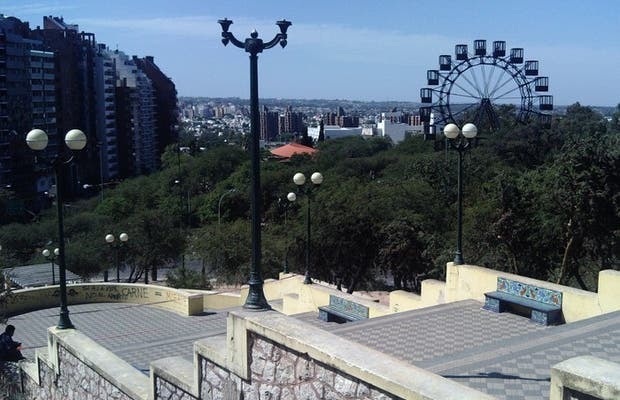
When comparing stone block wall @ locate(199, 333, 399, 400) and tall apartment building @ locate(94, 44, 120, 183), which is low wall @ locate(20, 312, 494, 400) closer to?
stone block wall @ locate(199, 333, 399, 400)

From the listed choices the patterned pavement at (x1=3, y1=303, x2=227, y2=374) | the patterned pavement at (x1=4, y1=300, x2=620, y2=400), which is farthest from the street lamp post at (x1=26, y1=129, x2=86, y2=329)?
the patterned pavement at (x1=3, y1=303, x2=227, y2=374)

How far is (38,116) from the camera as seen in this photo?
247ft

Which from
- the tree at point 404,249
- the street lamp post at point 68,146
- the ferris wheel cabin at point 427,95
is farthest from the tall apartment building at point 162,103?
the street lamp post at point 68,146

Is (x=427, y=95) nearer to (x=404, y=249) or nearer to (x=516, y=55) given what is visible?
(x=516, y=55)

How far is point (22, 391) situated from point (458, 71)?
117 feet

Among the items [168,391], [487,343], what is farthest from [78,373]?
[487,343]

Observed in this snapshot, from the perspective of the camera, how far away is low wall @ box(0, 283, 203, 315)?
18.4 metres

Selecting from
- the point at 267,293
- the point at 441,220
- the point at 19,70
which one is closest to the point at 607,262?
the point at 441,220

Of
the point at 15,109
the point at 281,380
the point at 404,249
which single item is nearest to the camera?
the point at 281,380

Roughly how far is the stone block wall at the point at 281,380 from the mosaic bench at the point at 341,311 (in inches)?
275

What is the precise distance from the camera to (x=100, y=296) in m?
19.8

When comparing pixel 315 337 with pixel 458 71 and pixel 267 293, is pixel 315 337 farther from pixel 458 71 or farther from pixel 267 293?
pixel 458 71

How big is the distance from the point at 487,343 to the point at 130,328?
999 cm

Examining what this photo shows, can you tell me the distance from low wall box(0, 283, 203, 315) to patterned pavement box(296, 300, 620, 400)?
8.87 metres
